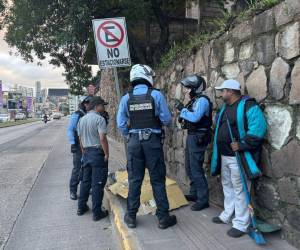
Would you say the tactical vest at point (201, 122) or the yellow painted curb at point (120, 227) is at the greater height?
the tactical vest at point (201, 122)

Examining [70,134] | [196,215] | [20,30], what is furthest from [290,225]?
[20,30]

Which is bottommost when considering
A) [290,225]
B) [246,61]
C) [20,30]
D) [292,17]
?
[290,225]

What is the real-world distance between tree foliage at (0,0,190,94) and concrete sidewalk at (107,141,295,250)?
20.7ft

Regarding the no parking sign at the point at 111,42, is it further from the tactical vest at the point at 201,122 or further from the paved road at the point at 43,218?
the paved road at the point at 43,218

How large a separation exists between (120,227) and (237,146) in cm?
196

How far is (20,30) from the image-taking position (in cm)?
1245

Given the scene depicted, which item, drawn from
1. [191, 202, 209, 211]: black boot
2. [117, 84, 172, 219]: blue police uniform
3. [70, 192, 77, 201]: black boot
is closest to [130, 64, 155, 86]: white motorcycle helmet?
[117, 84, 172, 219]: blue police uniform

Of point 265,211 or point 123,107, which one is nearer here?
point 265,211

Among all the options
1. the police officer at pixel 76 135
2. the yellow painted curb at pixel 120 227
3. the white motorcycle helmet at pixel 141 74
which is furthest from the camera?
the police officer at pixel 76 135

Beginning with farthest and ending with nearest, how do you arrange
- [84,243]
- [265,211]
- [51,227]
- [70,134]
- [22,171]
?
[22,171] → [70,134] → [51,227] → [84,243] → [265,211]

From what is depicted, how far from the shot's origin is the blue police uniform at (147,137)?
5000 millimetres

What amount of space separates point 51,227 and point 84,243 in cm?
93

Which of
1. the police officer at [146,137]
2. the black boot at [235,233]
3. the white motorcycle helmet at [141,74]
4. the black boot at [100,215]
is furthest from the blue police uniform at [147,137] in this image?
the black boot at [100,215]

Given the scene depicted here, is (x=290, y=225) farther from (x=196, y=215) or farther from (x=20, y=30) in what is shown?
(x=20, y=30)
